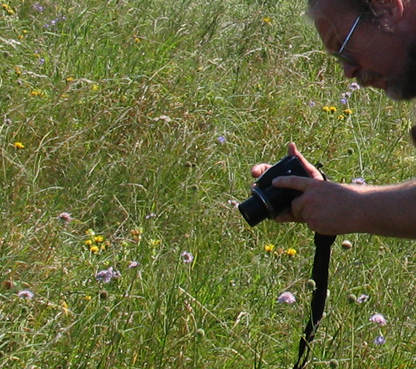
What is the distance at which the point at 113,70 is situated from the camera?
480 centimetres

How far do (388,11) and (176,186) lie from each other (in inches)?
70.7

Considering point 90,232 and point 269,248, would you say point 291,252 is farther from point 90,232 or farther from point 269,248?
point 90,232

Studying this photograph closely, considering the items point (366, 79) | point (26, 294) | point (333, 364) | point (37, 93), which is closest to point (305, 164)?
point (366, 79)

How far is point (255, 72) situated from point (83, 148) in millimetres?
1275

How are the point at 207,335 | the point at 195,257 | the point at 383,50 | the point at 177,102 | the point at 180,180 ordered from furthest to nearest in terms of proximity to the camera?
the point at 177,102
the point at 180,180
the point at 195,257
the point at 207,335
the point at 383,50

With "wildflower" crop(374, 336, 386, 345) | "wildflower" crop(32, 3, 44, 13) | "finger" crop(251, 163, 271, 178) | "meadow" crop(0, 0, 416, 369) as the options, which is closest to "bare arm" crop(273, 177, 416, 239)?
"finger" crop(251, 163, 271, 178)

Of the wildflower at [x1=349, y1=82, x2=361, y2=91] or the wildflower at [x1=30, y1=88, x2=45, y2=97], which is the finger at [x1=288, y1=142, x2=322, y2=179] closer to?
the wildflower at [x1=30, y1=88, x2=45, y2=97]

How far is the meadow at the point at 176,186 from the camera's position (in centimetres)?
285

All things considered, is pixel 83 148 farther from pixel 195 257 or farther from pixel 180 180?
pixel 195 257

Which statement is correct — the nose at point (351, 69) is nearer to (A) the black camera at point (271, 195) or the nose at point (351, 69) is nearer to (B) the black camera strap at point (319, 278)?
(A) the black camera at point (271, 195)

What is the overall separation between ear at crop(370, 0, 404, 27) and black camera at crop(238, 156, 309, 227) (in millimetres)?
394

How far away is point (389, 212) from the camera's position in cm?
217

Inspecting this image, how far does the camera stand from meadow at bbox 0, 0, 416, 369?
285cm

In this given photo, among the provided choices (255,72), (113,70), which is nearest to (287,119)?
(255,72)
